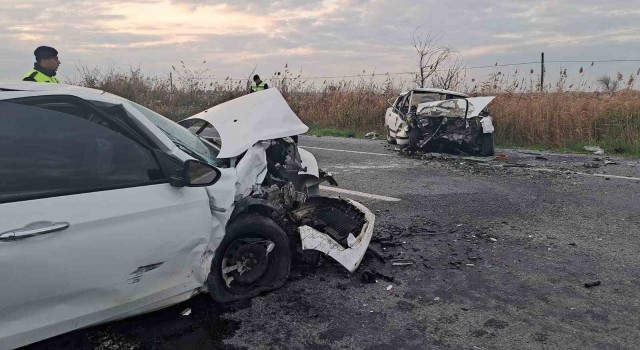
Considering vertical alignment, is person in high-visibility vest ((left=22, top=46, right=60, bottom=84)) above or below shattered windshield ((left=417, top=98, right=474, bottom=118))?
above

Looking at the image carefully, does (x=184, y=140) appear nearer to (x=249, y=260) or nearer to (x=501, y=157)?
(x=249, y=260)

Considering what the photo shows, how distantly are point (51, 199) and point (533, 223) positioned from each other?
15.7 ft

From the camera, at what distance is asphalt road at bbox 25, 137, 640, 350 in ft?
9.59

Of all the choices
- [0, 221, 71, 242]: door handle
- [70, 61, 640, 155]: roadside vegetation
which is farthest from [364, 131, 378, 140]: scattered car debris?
[0, 221, 71, 242]: door handle

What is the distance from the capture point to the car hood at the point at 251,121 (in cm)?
354

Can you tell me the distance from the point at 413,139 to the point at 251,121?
23.6ft

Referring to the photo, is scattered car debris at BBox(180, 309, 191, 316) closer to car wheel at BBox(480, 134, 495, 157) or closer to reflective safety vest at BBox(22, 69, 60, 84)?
reflective safety vest at BBox(22, 69, 60, 84)

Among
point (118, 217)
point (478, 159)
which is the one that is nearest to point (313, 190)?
point (118, 217)

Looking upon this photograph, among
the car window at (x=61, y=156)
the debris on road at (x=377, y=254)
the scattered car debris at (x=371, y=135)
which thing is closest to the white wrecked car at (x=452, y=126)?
the scattered car debris at (x=371, y=135)

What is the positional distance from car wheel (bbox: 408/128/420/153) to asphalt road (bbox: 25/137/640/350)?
4051 mm

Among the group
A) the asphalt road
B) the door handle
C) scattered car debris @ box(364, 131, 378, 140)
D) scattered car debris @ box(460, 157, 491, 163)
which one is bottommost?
the asphalt road

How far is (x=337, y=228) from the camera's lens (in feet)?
13.2

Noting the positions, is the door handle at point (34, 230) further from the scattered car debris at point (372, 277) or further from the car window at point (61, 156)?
the scattered car debris at point (372, 277)

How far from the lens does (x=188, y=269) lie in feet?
9.72
